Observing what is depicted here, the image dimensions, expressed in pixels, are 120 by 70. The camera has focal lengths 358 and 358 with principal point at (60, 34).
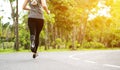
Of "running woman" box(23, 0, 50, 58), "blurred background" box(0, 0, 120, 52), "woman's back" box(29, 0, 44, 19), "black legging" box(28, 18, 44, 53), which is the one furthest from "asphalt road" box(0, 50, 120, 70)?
"blurred background" box(0, 0, 120, 52)

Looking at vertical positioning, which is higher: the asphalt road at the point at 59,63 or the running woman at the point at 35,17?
the running woman at the point at 35,17

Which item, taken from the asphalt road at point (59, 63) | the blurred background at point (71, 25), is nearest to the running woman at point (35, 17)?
the asphalt road at point (59, 63)

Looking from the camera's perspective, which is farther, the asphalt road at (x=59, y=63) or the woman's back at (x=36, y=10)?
the woman's back at (x=36, y=10)

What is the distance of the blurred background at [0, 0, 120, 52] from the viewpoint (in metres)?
47.3

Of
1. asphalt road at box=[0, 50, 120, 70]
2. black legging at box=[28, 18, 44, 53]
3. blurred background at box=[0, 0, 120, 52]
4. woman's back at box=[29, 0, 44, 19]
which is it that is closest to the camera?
asphalt road at box=[0, 50, 120, 70]

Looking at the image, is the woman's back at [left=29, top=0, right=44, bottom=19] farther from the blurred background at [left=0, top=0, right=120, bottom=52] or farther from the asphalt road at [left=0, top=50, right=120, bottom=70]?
the blurred background at [left=0, top=0, right=120, bottom=52]

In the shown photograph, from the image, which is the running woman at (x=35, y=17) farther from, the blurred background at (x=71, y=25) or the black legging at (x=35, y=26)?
the blurred background at (x=71, y=25)

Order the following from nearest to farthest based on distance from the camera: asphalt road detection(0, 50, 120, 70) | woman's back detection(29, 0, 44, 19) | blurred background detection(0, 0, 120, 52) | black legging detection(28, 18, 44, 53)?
asphalt road detection(0, 50, 120, 70)
woman's back detection(29, 0, 44, 19)
black legging detection(28, 18, 44, 53)
blurred background detection(0, 0, 120, 52)

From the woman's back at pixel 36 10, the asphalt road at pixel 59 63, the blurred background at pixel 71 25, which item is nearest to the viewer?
the asphalt road at pixel 59 63

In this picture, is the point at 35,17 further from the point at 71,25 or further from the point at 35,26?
the point at 71,25

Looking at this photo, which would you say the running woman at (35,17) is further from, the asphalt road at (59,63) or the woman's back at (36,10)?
the asphalt road at (59,63)

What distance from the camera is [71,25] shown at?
5316 cm

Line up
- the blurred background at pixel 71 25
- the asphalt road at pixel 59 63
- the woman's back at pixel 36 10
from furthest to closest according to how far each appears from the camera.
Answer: the blurred background at pixel 71 25 < the woman's back at pixel 36 10 < the asphalt road at pixel 59 63

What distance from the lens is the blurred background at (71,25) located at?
47281 mm
